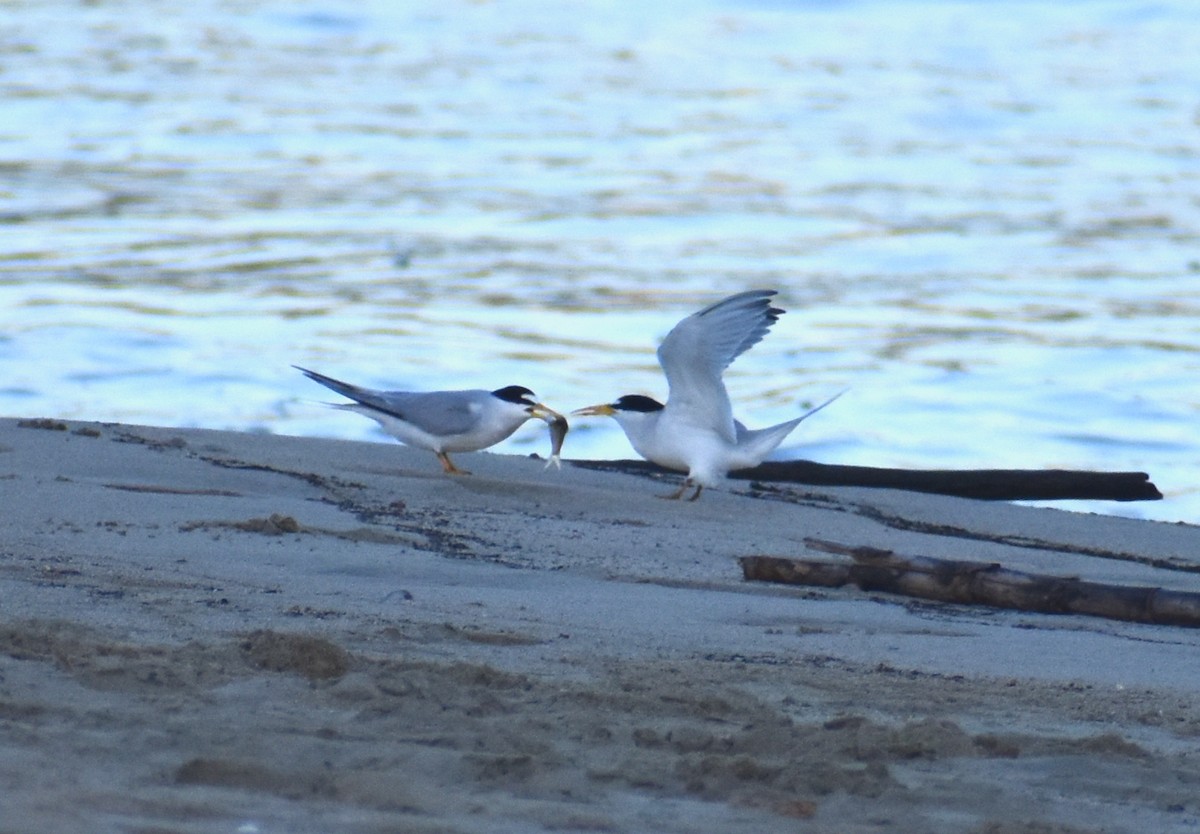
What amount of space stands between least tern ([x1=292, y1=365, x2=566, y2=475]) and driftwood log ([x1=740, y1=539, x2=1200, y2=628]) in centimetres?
204

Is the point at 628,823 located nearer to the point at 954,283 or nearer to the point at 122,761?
the point at 122,761

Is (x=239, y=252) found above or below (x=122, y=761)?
above

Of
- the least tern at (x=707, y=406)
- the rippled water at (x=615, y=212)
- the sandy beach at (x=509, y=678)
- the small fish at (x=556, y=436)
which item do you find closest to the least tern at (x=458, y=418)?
the small fish at (x=556, y=436)

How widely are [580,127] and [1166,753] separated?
14780 millimetres

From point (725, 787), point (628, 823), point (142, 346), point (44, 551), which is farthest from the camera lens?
point (142, 346)

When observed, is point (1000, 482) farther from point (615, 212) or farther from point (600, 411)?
point (615, 212)

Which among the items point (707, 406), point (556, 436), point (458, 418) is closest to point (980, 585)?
point (707, 406)

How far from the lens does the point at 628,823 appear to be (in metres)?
2.46

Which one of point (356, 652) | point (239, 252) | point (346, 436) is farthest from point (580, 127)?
point (356, 652)

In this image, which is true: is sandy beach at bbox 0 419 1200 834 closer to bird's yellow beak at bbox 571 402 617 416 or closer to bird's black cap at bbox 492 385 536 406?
bird's black cap at bbox 492 385 536 406

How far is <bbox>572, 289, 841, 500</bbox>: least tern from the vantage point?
629 centimetres

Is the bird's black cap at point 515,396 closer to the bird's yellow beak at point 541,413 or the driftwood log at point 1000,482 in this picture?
the bird's yellow beak at point 541,413

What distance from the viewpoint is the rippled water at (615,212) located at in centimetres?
921

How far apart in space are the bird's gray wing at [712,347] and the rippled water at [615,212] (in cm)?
179
